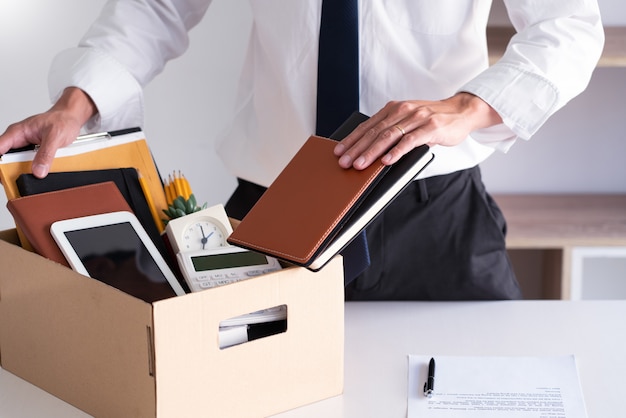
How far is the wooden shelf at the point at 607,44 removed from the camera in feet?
7.50

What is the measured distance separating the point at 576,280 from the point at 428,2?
128 cm

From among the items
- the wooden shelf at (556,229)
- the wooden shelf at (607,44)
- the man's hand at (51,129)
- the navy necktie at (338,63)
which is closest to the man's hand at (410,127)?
the navy necktie at (338,63)

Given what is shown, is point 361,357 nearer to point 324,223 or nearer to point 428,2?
point 324,223

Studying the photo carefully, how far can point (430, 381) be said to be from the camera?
1206 millimetres

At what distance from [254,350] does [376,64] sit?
621 mm

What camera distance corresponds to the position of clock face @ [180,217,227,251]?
1.22 m

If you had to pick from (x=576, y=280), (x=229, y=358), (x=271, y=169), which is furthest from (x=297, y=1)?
(x=576, y=280)

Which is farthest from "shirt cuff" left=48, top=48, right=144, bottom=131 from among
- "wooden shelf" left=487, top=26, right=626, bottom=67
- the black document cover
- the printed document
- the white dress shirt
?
"wooden shelf" left=487, top=26, right=626, bottom=67

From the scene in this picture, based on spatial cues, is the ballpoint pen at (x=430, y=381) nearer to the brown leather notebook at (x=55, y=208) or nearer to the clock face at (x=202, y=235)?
the clock face at (x=202, y=235)

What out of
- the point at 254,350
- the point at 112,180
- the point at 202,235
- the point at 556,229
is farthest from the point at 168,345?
the point at 556,229

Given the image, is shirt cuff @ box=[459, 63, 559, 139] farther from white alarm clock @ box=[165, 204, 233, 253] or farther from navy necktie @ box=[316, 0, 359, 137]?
white alarm clock @ box=[165, 204, 233, 253]

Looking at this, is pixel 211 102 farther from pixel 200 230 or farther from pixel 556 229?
pixel 200 230

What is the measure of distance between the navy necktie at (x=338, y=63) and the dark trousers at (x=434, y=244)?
21 centimetres

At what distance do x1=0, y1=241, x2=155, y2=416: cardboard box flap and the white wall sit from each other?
1.56 meters
